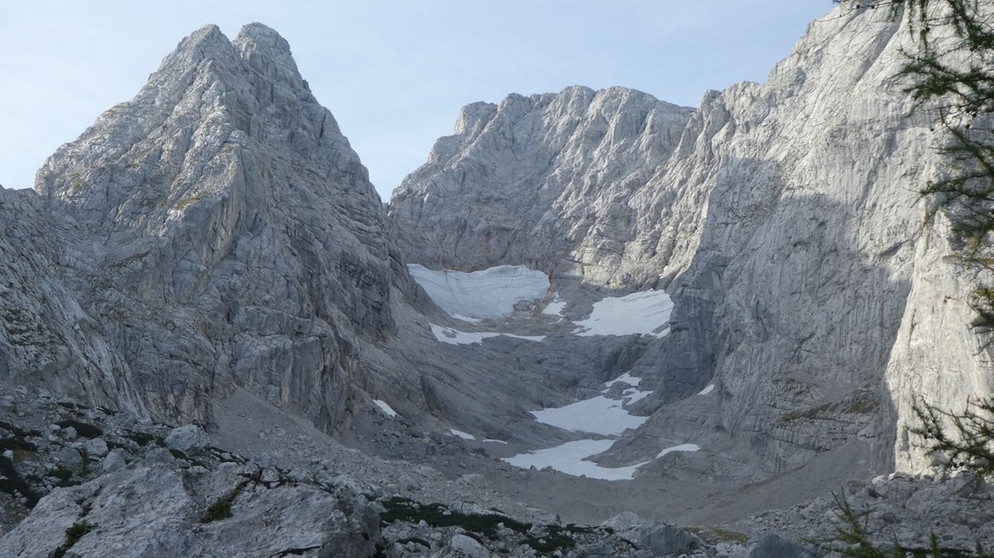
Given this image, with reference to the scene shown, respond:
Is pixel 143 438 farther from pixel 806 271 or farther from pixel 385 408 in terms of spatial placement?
pixel 806 271

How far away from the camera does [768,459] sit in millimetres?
74812

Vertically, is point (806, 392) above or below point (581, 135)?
below

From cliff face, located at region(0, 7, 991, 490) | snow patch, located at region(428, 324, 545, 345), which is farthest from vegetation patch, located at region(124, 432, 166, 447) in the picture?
snow patch, located at region(428, 324, 545, 345)

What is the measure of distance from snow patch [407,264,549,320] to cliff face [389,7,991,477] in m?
11.1

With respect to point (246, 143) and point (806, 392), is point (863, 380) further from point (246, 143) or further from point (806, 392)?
point (246, 143)

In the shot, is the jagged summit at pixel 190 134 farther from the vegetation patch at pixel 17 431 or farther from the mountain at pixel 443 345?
the vegetation patch at pixel 17 431

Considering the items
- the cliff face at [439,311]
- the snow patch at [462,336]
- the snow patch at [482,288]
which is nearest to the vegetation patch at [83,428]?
the cliff face at [439,311]

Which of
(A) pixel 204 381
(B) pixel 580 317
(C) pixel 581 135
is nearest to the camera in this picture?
(A) pixel 204 381

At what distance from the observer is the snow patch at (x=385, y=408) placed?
7806 centimetres

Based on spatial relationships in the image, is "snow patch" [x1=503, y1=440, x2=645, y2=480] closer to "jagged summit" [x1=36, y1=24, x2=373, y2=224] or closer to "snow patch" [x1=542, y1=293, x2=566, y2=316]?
"jagged summit" [x1=36, y1=24, x2=373, y2=224]

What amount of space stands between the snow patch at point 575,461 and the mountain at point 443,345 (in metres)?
0.46

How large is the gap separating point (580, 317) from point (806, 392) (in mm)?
62290

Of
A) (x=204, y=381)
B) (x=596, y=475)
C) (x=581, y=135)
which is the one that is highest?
(x=581, y=135)

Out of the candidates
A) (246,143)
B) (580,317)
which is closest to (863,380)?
(246,143)
